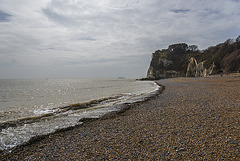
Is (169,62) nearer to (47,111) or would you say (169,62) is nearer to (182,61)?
(182,61)

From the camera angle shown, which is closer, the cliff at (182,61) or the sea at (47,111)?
the sea at (47,111)

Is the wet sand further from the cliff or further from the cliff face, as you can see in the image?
the cliff face

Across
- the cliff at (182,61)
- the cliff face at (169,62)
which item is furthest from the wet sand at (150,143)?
the cliff face at (169,62)

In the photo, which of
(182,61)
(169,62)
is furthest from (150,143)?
(169,62)

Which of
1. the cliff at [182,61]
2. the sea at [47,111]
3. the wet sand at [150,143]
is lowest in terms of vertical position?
the sea at [47,111]

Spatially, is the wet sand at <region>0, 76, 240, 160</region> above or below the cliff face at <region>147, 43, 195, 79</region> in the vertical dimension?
below

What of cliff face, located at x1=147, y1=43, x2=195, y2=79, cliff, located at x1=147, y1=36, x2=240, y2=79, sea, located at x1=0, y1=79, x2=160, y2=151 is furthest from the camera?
cliff face, located at x1=147, y1=43, x2=195, y2=79

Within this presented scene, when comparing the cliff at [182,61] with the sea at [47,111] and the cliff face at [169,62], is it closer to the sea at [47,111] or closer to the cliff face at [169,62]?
the cliff face at [169,62]

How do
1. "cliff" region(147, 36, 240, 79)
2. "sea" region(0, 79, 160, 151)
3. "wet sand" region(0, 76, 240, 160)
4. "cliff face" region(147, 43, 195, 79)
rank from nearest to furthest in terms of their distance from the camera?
"wet sand" region(0, 76, 240, 160), "sea" region(0, 79, 160, 151), "cliff" region(147, 36, 240, 79), "cliff face" region(147, 43, 195, 79)

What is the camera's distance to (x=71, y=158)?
4598 mm

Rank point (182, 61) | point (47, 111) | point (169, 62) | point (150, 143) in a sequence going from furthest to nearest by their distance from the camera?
1. point (169, 62)
2. point (182, 61)
3. point (47, 111)
4. point (150, 143)

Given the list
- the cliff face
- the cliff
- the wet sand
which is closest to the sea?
the wet sand

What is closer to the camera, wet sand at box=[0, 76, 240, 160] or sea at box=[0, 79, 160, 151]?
wet sand at box=[0, 76, 240, 160]

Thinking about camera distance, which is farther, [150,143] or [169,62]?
[169,62]
